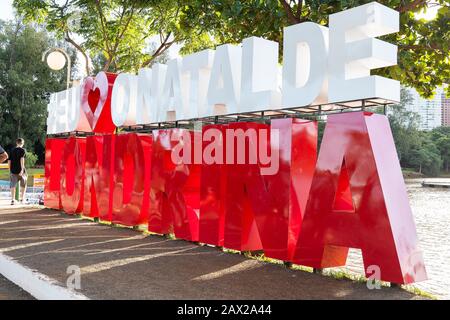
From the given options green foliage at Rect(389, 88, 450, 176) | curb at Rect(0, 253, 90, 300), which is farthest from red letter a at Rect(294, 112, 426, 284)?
green foliage at Rect(389, 88, 450, 176)

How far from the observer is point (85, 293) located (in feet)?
17.8

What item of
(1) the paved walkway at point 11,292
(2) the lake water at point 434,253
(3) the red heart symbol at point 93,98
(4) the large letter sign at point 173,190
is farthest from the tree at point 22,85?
(1) the paved walkway at point 11,292

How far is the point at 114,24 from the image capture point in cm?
1766

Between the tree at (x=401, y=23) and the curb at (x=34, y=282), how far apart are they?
653 cm

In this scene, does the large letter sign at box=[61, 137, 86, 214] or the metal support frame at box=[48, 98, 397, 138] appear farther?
the large letter sign at box=[61, 137, 86, 214]

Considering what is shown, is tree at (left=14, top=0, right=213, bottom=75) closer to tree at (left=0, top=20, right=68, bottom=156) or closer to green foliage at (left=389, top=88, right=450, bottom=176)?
tree at (left=0, top=20, right=68, bottom=156)

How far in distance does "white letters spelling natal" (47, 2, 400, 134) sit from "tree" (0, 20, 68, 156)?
1255 inches

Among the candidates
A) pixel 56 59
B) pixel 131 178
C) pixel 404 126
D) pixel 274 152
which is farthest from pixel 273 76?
pixel 404 126

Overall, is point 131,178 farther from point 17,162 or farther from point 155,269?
point 17,162

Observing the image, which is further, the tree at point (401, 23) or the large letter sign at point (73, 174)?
the large letter sign at point (73, 174)

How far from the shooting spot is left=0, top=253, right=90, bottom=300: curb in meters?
Answer: 5.36

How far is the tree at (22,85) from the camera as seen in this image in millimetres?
39312

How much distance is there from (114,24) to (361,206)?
13827 mm

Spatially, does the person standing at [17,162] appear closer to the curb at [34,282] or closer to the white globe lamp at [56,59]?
the white globe lamp at [56,59]
